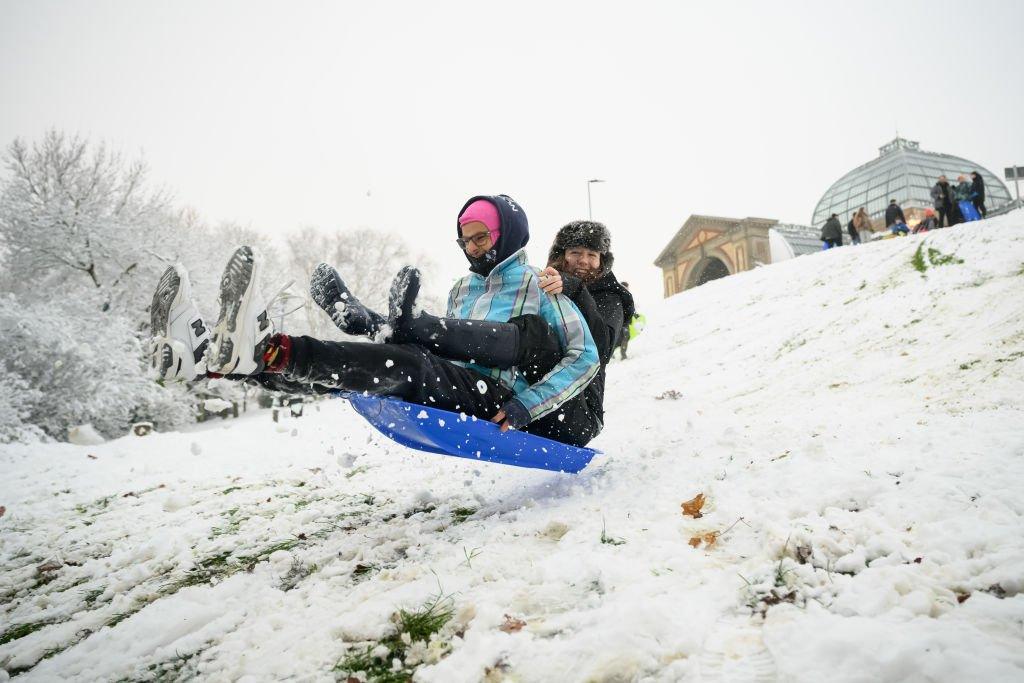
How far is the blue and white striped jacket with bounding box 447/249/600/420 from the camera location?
2631mm

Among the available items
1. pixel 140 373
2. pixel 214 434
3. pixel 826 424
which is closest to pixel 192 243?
pixel 140 373

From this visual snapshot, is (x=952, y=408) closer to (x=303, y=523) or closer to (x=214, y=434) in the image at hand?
(x=303, y=523)

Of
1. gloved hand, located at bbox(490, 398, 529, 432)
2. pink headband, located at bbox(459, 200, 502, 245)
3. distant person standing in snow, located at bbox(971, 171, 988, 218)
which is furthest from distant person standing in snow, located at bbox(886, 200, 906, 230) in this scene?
gloved hand, located at bbox(490, 398, 529, 432)

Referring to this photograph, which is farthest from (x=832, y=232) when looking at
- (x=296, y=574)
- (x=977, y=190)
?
(x=296, y=574)

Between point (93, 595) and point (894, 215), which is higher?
point (894, 215)

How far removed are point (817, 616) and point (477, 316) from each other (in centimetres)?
214

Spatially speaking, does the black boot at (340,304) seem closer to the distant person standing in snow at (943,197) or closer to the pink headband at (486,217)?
the pink headband at (486,217)

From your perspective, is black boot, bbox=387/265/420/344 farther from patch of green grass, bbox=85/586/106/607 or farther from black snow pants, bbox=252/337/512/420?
patch of green grass, bbox=85/586/106/607

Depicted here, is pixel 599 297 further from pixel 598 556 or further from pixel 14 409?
pixel 14 409

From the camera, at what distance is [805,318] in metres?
7.98

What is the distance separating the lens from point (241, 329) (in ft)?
6.45

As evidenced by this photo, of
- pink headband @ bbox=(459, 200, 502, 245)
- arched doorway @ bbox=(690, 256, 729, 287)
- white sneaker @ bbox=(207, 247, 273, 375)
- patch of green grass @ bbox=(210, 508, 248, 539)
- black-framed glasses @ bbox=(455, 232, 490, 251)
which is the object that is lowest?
patch of green grass @ bbox=(210, 508, 248, 539)

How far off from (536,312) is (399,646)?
5.86 ft

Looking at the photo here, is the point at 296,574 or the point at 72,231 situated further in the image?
the point at 72,231
